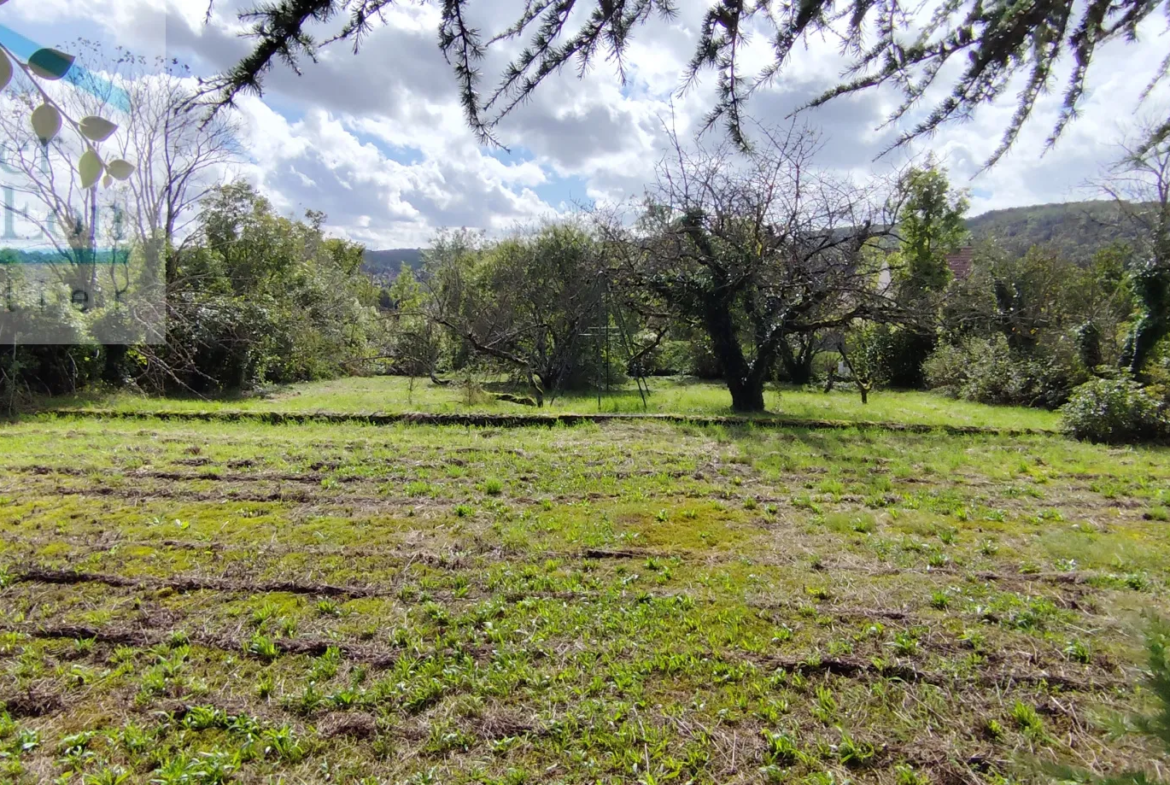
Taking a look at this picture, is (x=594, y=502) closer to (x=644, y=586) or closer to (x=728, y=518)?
(x=728, y=518)

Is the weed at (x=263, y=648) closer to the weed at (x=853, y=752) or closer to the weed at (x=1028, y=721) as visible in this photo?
the weed at (x=853, y=752)

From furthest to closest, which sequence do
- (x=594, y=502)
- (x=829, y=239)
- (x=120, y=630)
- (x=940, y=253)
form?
1. (x=940, y=253)
2. (x=829, y=239)
3. (x=594, y=502)
4. (x=120, y=630)

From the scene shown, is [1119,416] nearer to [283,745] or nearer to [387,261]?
[283,745]

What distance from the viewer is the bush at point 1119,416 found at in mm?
7848

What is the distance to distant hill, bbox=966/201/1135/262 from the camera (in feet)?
43.5

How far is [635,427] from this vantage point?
26.9 feet

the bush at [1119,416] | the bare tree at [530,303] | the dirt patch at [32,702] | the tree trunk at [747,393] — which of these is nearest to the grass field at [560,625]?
the dirt patch at [32,702]

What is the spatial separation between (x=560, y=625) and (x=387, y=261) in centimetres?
3507

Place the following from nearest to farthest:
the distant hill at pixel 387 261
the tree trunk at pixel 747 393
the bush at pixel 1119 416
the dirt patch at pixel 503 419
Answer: the bush at pixel 1119 416 < the dirt patch at pixel 503 419 < the tree trunk at pixel 747 393 < the distant hill at pixel 387 261

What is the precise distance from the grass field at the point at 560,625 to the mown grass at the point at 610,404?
432 cm

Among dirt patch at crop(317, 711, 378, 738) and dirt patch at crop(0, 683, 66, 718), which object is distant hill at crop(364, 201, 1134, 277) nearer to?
dirt patch at crop(317, 711, 378, 738)

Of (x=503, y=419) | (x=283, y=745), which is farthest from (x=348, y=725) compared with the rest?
(x=503, y=419)

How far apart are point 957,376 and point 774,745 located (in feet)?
52.1

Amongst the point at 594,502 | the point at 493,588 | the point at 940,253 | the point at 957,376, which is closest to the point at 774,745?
the point at 493,588
